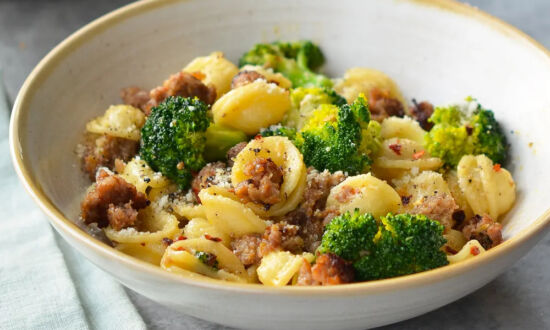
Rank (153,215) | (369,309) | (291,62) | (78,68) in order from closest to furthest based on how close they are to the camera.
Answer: (369,309) → (153,215) → (78,68) → (291,62)

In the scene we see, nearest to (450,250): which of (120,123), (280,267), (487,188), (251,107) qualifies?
(487,188)

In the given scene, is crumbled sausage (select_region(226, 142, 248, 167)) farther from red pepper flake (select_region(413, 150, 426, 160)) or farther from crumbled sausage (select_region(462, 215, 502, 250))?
crumbled sausage (select_region(462, 215, 502, 250))

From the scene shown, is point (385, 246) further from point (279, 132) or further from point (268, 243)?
point (279, 132)

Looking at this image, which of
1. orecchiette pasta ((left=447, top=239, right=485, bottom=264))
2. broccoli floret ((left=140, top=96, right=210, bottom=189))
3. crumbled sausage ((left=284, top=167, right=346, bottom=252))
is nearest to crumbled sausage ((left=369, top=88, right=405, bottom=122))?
crumbled sausage ((left=284, top=167, right=346, bottom=252))

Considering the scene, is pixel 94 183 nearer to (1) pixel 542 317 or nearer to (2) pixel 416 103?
(2) pixel 416 103

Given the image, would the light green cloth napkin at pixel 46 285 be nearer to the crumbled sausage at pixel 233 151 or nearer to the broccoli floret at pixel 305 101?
the crumbled sausage at pixel 233 151

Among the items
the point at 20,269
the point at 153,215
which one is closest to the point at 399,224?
the point at 153,215

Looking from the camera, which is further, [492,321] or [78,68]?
[78,68]

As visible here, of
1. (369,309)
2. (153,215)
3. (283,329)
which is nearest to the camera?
(369,309)
